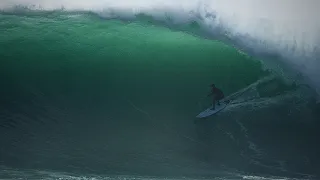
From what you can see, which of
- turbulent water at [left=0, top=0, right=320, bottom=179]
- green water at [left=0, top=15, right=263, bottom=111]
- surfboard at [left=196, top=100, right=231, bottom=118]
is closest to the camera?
turbulent water at [left=0, top=0, right=320, bottom=179]

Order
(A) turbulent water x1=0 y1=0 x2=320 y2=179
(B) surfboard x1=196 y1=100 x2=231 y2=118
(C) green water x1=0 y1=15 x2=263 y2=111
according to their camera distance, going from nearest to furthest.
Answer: (A) turbulent water x1=0 y1=0 x2=320 y2=179 → (B) surfboard x1=196 y1=100 x2=231 y2=118 → (C) green water x1=0 y1=15 x2=263 y2=111

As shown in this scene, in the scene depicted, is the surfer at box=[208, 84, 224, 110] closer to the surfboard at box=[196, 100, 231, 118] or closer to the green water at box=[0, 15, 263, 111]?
the surfboard at box=[196, 100, 231, 118]

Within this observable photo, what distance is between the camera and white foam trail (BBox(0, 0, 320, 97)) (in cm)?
430

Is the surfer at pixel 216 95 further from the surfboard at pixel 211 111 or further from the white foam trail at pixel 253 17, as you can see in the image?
the white foam trail at pixel 253 17

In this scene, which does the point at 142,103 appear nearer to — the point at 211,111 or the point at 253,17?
the point at 211,111

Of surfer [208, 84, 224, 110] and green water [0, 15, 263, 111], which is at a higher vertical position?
green water [0, 15, 263, 111]

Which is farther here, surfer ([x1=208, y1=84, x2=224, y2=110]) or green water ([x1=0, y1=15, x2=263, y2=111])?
green water ([x1=0, y1=15, x2=263, y2=111])

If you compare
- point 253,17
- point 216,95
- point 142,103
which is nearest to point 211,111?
point 216,95

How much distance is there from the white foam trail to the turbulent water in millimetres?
69

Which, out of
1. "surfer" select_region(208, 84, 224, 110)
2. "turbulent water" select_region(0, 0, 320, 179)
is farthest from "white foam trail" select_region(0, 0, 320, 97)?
"surfer" select_region(208, 84, 224, 110)

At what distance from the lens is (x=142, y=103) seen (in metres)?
4.37

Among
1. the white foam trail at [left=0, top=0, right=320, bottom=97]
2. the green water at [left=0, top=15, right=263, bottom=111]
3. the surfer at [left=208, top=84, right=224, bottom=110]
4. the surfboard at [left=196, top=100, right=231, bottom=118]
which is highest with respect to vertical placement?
the white foam trail at [left=0, top=0, right=320, bottom=97]

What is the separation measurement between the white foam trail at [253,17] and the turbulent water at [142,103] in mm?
69

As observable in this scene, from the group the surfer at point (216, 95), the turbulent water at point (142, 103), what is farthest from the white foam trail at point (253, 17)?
the surfer at point (216, 95)
